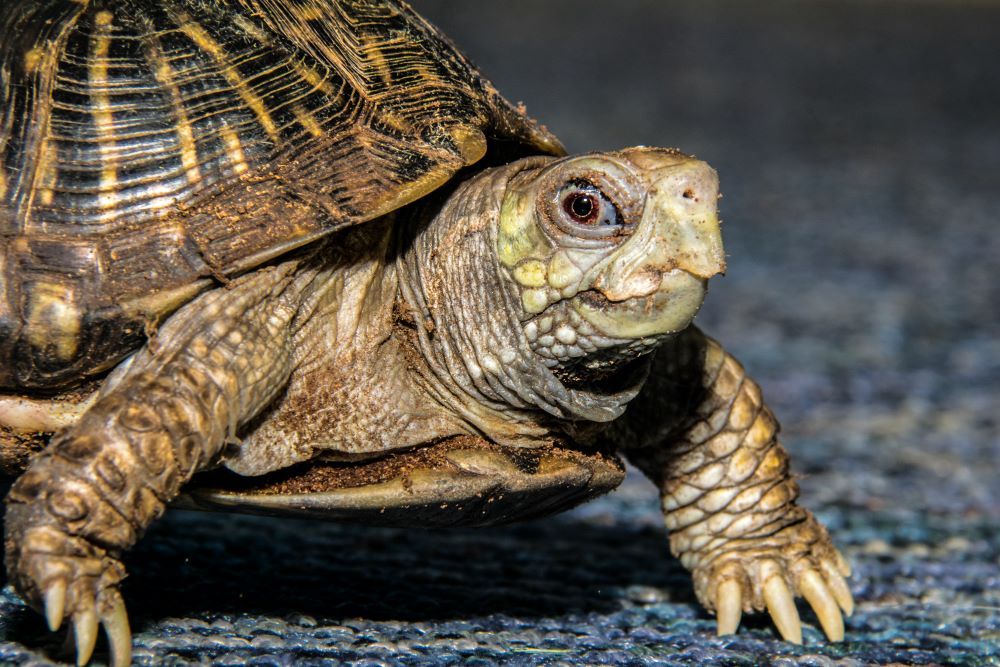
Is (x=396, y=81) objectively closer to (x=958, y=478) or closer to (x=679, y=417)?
(x=679, y=417)

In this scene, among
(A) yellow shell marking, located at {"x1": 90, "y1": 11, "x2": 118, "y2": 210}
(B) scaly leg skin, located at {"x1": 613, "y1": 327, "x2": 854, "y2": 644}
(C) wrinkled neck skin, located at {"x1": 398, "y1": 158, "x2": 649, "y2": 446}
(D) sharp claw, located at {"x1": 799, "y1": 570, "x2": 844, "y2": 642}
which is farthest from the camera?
(B) scaly leg skin, located at {"x1": 613, "y1": 327, "x2": 854, "y2": 644}

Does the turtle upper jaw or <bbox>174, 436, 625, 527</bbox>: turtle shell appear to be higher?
the turtle upper jaw

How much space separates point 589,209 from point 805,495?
1.98 metres

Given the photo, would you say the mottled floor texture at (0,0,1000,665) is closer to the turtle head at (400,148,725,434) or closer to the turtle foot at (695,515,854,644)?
the turtle foot at (695,515,854,644)

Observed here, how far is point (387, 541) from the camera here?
3002 millimetres

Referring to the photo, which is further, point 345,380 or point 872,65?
point 872,65

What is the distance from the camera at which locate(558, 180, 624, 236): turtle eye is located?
6.33ft

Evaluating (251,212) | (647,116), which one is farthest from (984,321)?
(647,116)

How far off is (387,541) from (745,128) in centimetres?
836

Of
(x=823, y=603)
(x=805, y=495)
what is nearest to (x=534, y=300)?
(x=823, y=603)

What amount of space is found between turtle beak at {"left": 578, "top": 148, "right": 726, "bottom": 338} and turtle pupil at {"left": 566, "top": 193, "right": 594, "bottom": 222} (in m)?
0.09

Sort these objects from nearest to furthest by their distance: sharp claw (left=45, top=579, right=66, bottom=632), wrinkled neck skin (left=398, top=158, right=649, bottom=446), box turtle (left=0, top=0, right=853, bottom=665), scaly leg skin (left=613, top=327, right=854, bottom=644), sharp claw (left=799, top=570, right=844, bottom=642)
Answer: sharp claw (left=45, top=579, right=66, bottom=632) → box turtle (left=0, top=0, right=853, bottom=665) → wrinkled neck skin (left=398, top=158, right=649, bottom=446) → sharp claw (left=799, top=570, right=844, bottom=642) → scaly leg skin (left=613, top=327, right=854, bottom=644)

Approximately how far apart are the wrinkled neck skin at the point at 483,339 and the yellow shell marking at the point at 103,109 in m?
0.61

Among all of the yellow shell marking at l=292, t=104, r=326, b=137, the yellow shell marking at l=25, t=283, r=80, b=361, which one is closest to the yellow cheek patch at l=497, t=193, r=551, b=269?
the yellow shell marking at l=292, t=104, r=326, b=137
